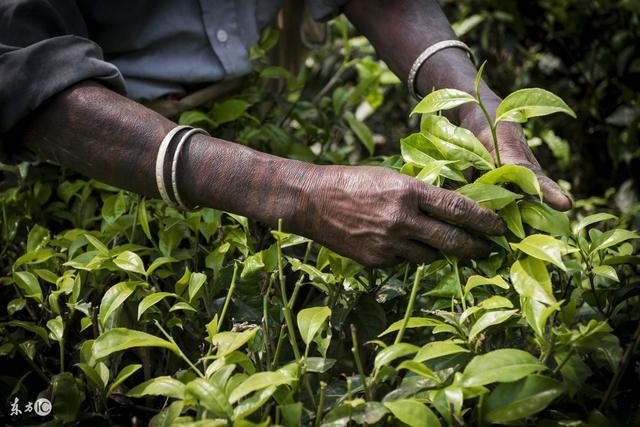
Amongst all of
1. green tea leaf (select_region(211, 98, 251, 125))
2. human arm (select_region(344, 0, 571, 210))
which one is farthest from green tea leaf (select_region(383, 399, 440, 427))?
green tea leaf (select_region(211, 98, 251, 125))

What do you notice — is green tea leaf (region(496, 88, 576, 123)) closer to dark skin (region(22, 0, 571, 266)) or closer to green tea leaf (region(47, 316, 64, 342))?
dark skin (region(22, 0, 571, 266))

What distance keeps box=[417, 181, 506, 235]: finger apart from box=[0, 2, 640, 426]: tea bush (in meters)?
0.02

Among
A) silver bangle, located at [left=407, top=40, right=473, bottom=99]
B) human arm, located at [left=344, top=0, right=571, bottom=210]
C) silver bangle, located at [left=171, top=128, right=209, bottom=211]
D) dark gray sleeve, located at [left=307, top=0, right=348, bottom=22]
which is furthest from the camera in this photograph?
dark gray sleeve, located at [left=307, top=0, right=348, bottom=22]

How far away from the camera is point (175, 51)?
1.54 meters

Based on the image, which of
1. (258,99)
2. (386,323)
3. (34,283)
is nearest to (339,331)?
(386,323)

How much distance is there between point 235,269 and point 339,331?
17cm

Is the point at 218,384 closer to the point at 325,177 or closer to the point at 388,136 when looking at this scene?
the point at 325,177

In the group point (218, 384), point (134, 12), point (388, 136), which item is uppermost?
point (134, 12)

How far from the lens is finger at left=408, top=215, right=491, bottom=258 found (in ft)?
3.16

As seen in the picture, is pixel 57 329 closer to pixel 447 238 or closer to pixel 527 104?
pixel 447 238

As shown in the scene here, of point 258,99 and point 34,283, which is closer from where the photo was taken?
point 34,283

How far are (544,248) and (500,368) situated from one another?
0.16 meters

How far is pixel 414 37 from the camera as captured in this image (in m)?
1.53

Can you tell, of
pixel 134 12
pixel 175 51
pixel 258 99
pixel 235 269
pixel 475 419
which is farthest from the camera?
pixel 258 99
